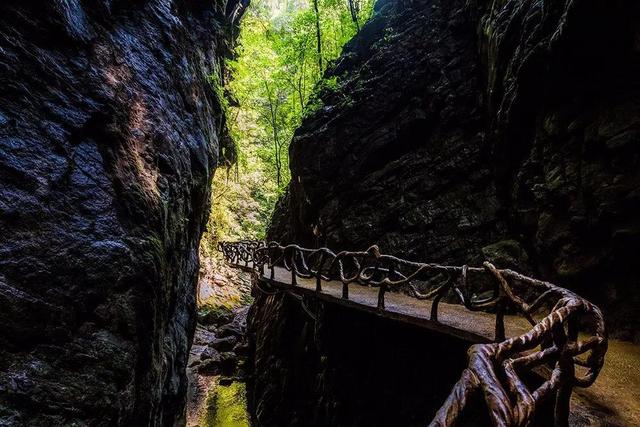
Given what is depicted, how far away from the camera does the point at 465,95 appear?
9.88m

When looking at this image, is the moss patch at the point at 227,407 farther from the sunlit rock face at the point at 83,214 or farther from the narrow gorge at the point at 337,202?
the sunlit rock face at the point at 83,214

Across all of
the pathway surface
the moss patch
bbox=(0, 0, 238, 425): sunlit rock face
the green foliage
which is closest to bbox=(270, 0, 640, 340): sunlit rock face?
the pathway surface

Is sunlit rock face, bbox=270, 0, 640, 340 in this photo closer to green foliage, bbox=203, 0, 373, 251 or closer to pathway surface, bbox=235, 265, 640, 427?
pathway surface, bbox=235, 265, 640, 427

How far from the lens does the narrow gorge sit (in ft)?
10.8

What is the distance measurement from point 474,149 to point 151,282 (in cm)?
829

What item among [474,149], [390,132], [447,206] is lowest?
[447,206]

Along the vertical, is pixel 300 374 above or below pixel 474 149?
below

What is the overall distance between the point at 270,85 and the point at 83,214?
68.9ft

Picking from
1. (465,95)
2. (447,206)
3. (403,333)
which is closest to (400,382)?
(403,333)

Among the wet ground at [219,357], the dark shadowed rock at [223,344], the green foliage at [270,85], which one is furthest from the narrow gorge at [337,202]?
the green foliage at [270,85]

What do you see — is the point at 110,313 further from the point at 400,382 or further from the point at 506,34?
the point at 506,34

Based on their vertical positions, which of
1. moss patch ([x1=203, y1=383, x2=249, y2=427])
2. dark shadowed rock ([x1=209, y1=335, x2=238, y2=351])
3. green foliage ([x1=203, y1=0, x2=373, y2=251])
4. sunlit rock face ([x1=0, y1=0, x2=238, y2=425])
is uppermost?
green foliage ([x1=203, y1=0, x2=373, y2=251])

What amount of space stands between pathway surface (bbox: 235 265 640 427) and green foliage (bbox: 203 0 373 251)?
8.52 m

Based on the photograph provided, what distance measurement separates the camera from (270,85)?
2305 centimetres
